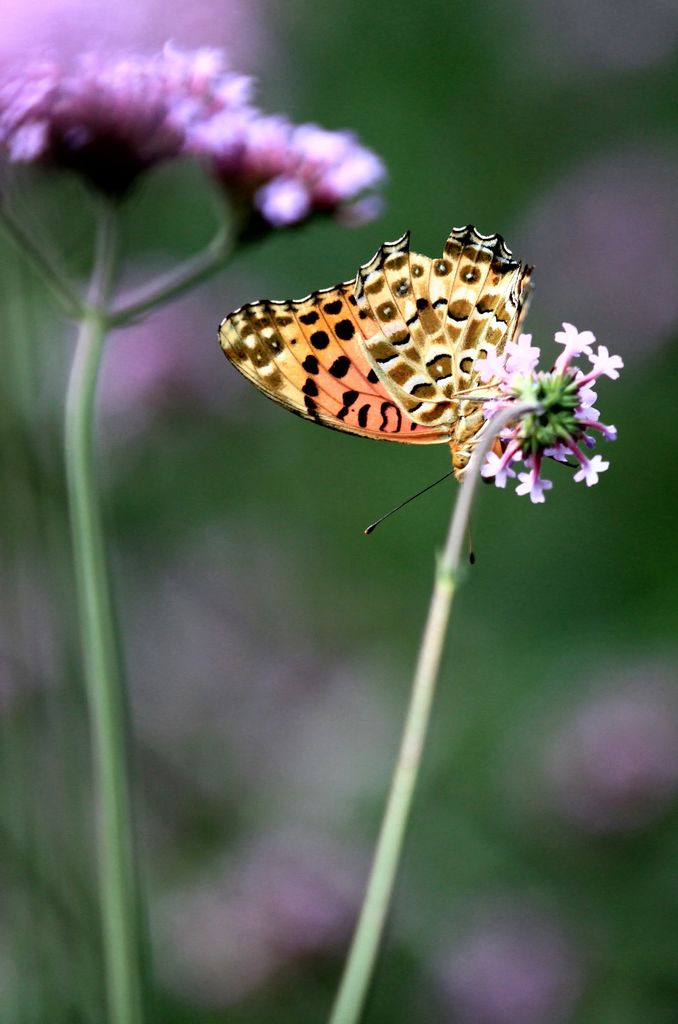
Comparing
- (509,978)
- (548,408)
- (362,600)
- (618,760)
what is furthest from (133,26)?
(509,978)

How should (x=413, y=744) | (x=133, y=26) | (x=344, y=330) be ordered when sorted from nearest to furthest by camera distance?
(x=413, y=744), (x=344, y=330), (x=133, y=26)

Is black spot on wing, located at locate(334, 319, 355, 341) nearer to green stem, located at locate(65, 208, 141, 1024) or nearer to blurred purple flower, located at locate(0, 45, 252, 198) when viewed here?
green stem, located at locate(65, 208, 141, 1024)

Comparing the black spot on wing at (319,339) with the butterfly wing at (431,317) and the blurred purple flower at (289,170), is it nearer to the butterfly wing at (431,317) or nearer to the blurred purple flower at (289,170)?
the butterfly wing at (431,317)

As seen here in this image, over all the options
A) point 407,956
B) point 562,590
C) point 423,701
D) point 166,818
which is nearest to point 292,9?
point 562,590

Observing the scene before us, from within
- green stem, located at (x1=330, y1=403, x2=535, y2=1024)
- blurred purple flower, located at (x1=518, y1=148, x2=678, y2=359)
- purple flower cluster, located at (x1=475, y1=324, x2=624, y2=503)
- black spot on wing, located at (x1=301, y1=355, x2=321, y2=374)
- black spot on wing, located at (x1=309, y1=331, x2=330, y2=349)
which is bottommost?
green stem, located at (x1=330, y1=403, x2=535, y2=1024)

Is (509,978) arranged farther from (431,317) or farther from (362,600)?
(431,317)

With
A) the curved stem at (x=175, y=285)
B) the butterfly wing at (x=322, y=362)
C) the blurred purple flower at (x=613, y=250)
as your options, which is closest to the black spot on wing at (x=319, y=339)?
the butterfly wing at (x=322, y=362)

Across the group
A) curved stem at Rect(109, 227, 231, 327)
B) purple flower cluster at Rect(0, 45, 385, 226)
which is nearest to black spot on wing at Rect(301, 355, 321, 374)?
curved stem at Rect(109, 227, 231, 327)
